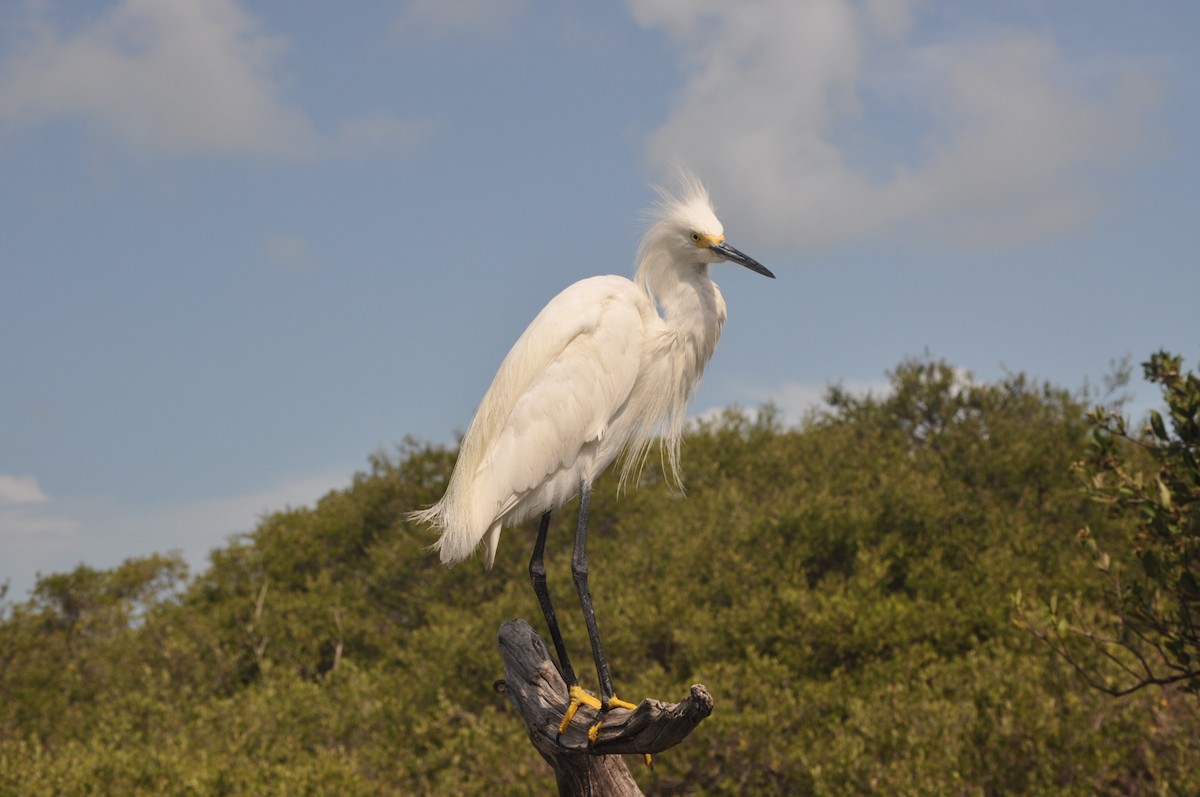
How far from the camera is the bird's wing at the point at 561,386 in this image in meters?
5.95

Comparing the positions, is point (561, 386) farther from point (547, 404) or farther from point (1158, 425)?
point (1158, 425)

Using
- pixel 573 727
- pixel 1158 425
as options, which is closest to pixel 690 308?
pixel 573 727

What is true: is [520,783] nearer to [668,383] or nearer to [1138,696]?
[1138,696]

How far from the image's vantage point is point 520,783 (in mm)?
13305

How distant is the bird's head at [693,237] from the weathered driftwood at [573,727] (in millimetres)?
2376

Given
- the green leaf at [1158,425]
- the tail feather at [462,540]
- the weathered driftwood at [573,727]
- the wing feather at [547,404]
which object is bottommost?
the weathered driftwood at [573,727]

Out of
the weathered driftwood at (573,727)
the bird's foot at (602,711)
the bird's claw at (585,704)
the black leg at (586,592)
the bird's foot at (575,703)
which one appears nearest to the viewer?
the weathered driftwood at (573,727)

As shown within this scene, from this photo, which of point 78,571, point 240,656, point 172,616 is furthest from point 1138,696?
point 78,571

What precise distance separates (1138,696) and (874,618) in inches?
163

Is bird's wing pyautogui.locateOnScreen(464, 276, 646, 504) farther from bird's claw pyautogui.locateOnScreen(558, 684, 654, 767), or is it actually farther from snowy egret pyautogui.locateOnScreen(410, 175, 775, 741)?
bird's claw pyautogui.locateOnScreen(558, 684, 654, 767)

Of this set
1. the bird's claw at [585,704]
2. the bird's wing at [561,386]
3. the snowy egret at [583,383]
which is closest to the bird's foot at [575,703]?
the bird's claw at [585,704]

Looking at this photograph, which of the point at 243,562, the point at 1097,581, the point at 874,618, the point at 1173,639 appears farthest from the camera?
the point at 243,562

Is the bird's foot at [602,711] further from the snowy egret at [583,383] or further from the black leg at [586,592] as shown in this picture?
the snowy egret at [583,383]

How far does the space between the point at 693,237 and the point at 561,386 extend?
117cm
